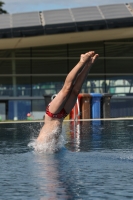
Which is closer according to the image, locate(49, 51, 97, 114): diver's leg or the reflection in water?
the reflection in water

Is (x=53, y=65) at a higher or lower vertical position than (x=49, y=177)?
higher

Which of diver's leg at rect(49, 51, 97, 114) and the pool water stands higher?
diver's leg at rect(49, 51, 97, 114)

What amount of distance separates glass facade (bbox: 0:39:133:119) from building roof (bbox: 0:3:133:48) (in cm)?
347

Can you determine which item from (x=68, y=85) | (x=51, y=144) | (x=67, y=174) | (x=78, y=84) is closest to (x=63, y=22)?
(x=51, y=144)

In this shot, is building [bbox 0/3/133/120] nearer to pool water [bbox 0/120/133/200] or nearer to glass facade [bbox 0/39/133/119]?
glass facade [bbox 0/39/133/119]

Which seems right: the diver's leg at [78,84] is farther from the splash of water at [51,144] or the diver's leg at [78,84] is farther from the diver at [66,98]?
the splash of water at [51,144]

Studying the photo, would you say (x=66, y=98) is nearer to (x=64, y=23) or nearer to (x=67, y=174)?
(x=67, y=174)

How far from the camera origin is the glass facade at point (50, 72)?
35.0 metres

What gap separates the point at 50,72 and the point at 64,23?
5490 millimetres

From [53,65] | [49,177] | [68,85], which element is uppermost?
[53,65]

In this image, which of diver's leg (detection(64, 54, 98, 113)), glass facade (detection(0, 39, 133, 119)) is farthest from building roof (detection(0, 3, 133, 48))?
diver's leg (detection(64, 54, 98, 113))

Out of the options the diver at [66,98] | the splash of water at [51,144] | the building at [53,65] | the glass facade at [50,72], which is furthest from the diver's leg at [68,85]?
the glass facade at [50,72]

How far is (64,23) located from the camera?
99.9 ft

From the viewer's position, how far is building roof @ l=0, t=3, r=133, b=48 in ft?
99.3
